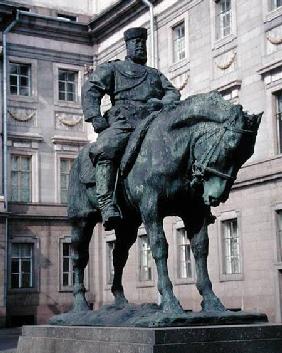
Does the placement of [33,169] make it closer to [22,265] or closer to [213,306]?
[22,265]

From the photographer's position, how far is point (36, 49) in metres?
31.7

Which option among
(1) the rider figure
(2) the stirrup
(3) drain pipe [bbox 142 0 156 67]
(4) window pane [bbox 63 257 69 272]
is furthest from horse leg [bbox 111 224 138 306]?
(4) window pane [bbox 63 257 69 272]

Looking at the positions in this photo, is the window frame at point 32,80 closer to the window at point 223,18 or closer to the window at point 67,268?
the window at point 67,268

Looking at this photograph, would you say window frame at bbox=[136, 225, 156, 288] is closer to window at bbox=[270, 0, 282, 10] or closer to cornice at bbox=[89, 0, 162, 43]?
cornice at bbox=[89, 0, 162, 43]

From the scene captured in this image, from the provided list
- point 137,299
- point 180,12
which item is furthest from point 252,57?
point 137,299

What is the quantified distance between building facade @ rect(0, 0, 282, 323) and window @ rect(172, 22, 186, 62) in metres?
0.04

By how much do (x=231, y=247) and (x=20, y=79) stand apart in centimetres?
1282

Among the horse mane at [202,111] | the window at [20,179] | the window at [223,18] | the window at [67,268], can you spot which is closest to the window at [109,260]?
the window at [67,268]

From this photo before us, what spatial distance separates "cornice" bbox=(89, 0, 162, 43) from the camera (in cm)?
2969

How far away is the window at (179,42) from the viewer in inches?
1082

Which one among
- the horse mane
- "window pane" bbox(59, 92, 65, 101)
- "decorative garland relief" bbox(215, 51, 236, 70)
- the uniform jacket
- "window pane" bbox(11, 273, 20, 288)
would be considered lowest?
"window pane" bbox(11, 273, 20, 288)

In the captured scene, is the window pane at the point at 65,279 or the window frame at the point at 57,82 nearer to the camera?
the window pane at the point at 65,279

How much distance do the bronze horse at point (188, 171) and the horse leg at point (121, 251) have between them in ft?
1.08

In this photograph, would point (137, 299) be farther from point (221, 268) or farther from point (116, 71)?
point (116, 71)
